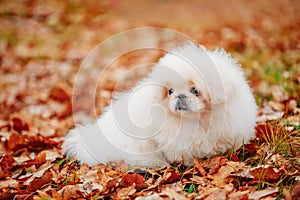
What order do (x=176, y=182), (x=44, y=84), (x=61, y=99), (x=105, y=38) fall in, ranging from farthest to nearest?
(x=105, y=38) → (x=44, y=84) → (x=61, y=99) → (x=176, y=182)

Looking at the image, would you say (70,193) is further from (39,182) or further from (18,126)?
(18,126)

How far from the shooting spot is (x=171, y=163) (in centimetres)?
290

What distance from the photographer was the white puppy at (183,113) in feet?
8.73

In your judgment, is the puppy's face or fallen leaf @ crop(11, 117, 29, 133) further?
fallen leaf @ crop(11, 117, 29, 133)

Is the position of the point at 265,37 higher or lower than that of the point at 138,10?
lower

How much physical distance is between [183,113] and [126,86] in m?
2.58

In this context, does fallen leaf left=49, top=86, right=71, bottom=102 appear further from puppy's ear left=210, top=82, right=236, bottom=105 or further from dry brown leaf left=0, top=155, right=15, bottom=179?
puppy's ear left=210, top=82, right=236, bottom=105

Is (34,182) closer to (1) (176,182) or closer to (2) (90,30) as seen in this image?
(1) (176,182)

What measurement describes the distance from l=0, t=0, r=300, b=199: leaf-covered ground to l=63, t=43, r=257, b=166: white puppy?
11cm

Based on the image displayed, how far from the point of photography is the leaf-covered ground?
2.61 metres

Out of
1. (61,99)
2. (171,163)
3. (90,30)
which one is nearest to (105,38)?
(90,30)

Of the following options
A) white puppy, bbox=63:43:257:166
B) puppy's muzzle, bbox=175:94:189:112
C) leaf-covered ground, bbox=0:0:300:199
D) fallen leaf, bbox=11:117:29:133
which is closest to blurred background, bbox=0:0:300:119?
leaf-covered ground, bbox=0:0:300:199

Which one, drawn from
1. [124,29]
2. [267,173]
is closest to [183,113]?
[267,173]

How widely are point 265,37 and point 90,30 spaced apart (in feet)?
11.8
